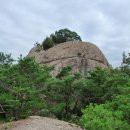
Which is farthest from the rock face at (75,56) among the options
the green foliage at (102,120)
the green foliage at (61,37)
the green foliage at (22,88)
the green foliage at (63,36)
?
the green foliage at (102,120)

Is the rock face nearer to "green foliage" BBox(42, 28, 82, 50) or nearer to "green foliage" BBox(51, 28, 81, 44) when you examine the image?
"green foliage" BBox(42, 28, 82, 50)

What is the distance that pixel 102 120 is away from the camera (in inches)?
484

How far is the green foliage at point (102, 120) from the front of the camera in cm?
1204

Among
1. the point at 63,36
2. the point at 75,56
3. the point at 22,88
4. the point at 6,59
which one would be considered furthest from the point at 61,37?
the point at 22,88

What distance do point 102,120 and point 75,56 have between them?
1840cm

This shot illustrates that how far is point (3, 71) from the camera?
59.4 ft

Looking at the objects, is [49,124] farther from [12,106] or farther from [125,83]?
[125,83]

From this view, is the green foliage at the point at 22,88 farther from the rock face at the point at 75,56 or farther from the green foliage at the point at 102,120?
the rock face at the point at 75,56

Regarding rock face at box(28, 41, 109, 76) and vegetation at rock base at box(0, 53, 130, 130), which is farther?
rock face at box(28, 41, 109, 76)

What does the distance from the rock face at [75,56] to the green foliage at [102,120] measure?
1614 centimetres

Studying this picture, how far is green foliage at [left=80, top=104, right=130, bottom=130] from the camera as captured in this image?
39.5 feet

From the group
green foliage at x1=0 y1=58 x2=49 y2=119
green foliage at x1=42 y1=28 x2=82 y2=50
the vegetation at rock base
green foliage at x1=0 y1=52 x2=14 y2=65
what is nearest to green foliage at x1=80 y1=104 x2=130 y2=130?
the vegetation at rock base

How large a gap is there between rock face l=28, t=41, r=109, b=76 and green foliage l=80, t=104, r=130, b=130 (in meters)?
16.1

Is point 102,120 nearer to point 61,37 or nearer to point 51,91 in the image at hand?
point 51,91
